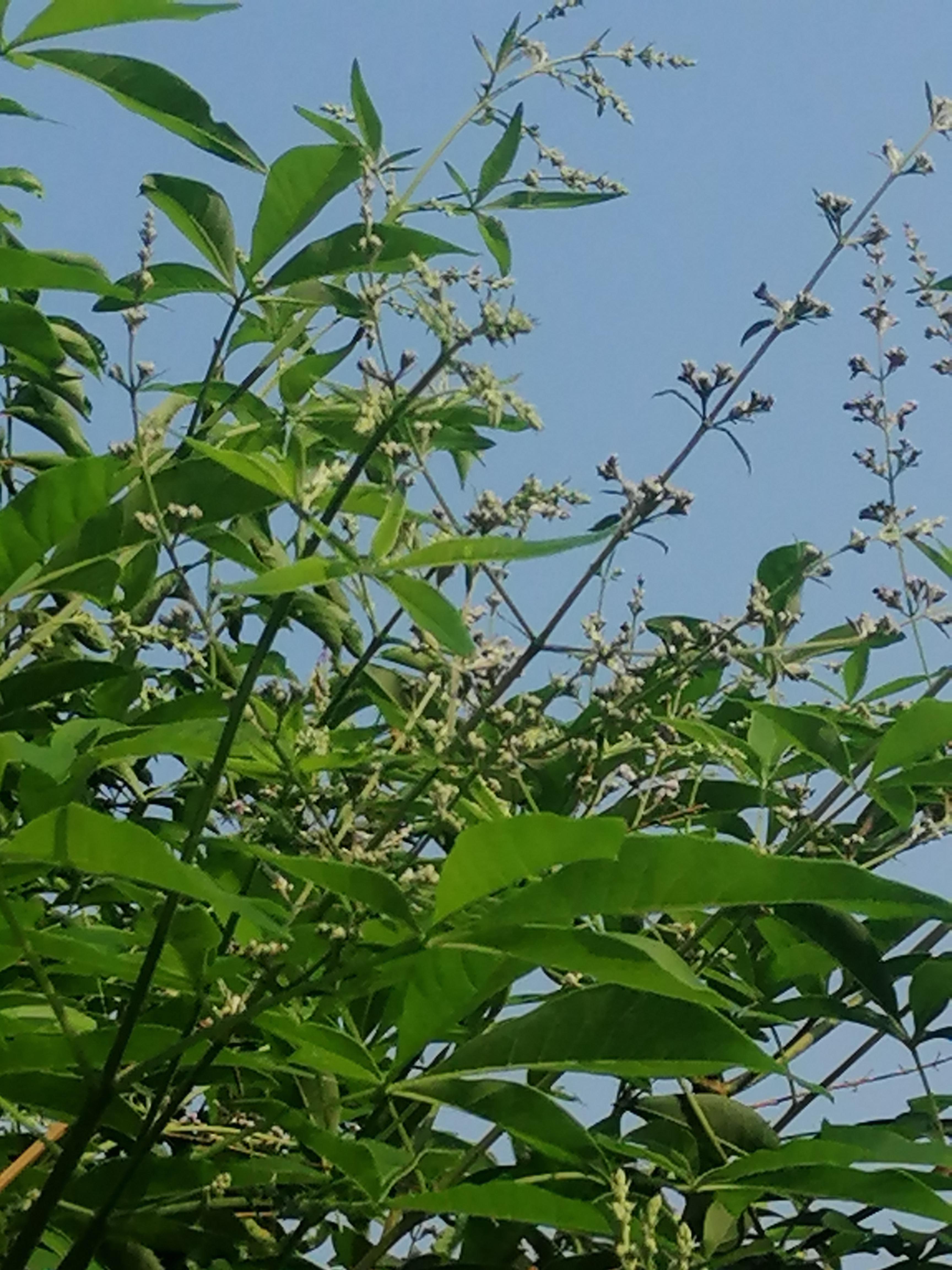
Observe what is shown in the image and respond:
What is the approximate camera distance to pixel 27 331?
2.48ft

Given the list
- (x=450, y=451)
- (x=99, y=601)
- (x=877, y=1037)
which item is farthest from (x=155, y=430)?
(x=877, y=1037)

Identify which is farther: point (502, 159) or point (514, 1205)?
point (502, 159)

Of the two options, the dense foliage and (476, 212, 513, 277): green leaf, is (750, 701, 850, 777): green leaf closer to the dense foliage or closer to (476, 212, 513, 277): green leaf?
the dense foliage

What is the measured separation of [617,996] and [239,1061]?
0.54ft

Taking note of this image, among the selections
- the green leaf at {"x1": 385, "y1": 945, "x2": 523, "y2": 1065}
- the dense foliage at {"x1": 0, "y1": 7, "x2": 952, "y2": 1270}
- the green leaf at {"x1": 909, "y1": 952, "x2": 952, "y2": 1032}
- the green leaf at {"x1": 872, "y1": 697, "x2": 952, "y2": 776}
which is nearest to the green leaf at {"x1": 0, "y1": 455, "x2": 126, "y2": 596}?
the dense foliage at {"x1": 0, "y1": 7, "x2": 952, "y2": 1270}

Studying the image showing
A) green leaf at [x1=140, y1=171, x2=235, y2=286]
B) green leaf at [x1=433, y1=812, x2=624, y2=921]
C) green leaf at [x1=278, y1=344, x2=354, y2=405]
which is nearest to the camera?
green leaf at [x1=433, y1=812, x2=624, y2=921]

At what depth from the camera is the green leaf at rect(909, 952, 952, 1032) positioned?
2.80 ft

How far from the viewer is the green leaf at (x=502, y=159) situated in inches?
32.1

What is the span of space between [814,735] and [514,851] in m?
0.35

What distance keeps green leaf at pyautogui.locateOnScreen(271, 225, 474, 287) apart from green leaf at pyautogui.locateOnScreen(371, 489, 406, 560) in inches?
7.2

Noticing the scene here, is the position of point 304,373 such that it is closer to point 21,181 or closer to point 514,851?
point 21,181

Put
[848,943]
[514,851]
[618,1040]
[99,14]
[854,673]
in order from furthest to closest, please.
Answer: [854,673] < [848,943] < [99,14] < [618,1040] < [514,851]

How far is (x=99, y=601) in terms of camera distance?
0.78 metres

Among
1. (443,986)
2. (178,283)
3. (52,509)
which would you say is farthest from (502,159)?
(443,986)
